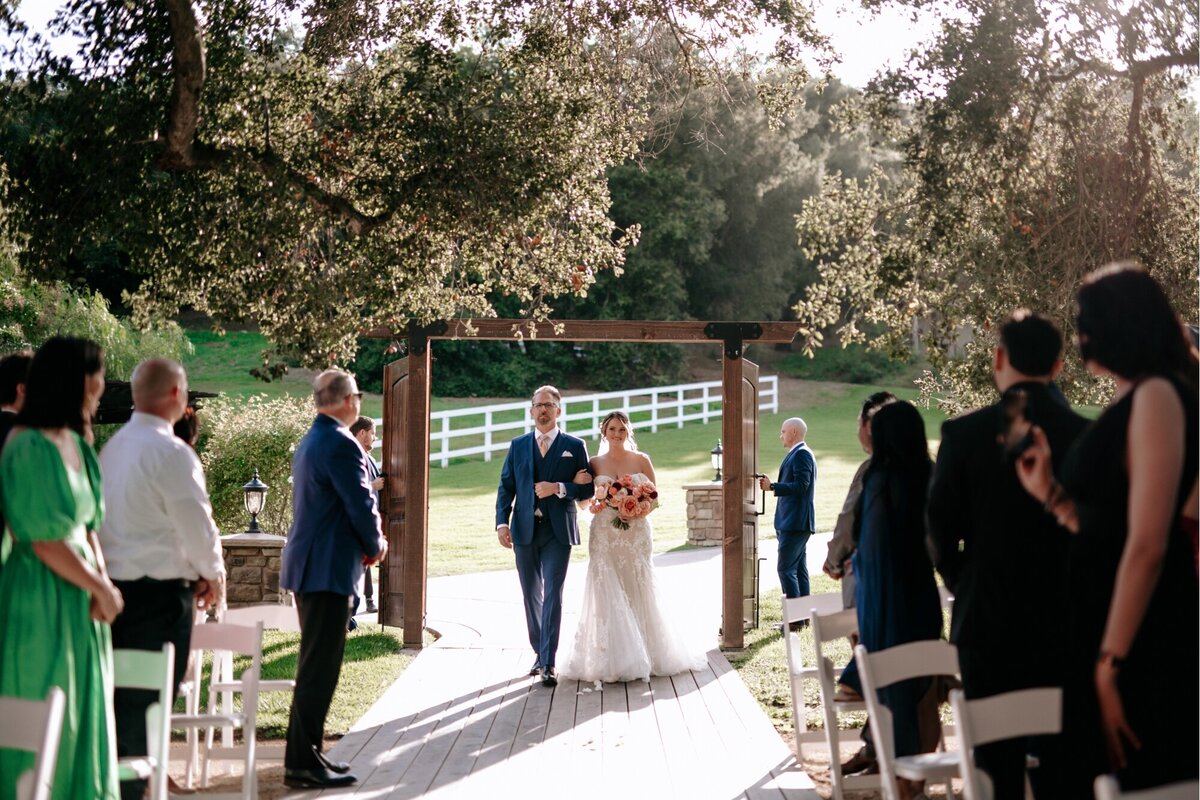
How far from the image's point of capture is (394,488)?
11.8 m

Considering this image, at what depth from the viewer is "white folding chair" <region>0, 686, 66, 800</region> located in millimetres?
3633

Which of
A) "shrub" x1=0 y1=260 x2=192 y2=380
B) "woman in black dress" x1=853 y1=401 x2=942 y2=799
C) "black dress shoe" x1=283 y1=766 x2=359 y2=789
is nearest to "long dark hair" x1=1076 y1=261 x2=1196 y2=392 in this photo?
"woman in black dress" x1=853 y1=401 x2=942 y2=799

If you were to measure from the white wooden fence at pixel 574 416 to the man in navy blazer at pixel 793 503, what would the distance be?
16.9m

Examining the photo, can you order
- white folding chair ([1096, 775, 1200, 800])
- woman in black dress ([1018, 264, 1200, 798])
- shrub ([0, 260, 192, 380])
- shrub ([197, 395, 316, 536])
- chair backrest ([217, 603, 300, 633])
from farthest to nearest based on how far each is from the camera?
1. shrub ([197, 395, 316, 536])
2. shrub ([0, 260, 192, 380])
3. chair backrest ([217, 603, 300, 633])
4. woman in black dress ([1018, 264, 1200, 798])
5. white folding chair ([1096, 775, 1200, 800])

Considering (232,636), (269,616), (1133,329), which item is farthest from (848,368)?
(1133,329)

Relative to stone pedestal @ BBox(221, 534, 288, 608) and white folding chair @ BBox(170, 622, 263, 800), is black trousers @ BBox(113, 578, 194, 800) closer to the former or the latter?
white folding chair @ BBox(170, 622, 263, 800)

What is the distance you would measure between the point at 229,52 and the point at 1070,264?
5.66 metres

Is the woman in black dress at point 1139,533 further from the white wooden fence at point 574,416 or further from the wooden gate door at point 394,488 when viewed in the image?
the white wooden fence at point 574,416

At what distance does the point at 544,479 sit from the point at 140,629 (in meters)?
5.01

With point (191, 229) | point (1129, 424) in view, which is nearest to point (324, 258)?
point (191, 229)

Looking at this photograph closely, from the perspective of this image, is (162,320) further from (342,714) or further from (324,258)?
(342,714)

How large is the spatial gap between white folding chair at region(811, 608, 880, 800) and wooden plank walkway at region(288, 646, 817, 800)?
0.71 m

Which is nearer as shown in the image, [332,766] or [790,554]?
[332,766]

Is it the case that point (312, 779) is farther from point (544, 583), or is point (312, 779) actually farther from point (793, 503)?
point (793, 503)
